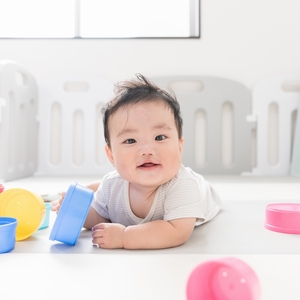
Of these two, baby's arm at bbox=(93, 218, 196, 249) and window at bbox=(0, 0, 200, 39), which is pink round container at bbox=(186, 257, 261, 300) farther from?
window at bbox=(0, 0, 200, 39)

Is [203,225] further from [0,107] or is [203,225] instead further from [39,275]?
[0,107]

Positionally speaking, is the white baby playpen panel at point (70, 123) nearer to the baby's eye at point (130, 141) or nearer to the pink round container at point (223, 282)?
the baby's eye at point (130, 141)

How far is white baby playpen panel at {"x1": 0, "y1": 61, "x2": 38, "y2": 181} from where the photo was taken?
1.44 meters

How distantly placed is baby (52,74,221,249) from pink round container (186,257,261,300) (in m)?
0.25

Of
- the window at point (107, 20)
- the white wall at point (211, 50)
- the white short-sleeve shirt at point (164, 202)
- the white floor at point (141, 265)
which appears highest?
the window at point (107, 20)

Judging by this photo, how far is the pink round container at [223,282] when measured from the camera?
13.9 inches

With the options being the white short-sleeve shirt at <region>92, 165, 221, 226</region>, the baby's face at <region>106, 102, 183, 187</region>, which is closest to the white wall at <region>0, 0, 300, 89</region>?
the white short-sleeve shirt at <region>92, 165, 221, 226</region>

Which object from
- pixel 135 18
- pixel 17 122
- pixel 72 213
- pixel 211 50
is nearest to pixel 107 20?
pixel 135 18

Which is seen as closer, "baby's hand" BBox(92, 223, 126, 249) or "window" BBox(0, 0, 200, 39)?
"baby's hand" BBox(92, 223, 126, 249)

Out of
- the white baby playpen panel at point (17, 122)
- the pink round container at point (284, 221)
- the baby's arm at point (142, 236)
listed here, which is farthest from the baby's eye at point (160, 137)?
the white baby playpen panel at point (17, 122)

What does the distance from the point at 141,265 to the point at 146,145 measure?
23 cm

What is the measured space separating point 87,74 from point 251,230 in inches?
51.8

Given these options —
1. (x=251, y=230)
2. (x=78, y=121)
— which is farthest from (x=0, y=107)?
(x=251, y=230)

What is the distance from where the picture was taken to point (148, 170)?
693 mm
